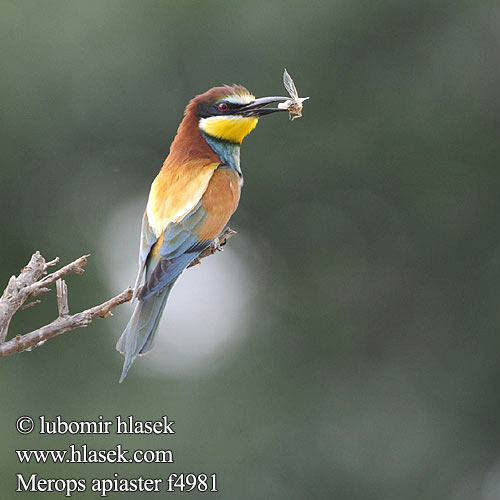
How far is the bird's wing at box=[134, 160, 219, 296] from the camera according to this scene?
2.74 metres

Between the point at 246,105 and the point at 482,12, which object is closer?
the point at 246,105

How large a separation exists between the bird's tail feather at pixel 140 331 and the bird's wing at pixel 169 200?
7cm

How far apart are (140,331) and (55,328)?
290mm

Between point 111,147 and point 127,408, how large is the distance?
8.31 feet

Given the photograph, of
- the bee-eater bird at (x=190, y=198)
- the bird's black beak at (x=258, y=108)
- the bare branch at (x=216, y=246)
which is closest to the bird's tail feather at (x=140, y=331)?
the bee-eater bird at (x=190, y=198)

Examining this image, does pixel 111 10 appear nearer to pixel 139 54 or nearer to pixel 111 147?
pixel 139 54

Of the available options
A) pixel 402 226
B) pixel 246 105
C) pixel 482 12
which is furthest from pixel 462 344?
pixel 246 105

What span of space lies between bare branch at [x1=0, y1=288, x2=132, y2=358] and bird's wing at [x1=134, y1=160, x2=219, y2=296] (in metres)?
0.21

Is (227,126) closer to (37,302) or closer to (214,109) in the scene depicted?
(214,109)

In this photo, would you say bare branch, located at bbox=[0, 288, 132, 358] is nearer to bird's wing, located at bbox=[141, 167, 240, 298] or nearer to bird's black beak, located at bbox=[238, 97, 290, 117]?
bird's wing, located at bbox=[141, 167, 240, 298]

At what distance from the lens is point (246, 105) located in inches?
123

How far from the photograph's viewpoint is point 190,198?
117 inches

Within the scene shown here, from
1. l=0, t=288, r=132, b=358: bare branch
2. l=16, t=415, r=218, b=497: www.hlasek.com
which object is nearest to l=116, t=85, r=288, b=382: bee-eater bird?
l=0, t=288, r=132, b=358: bare branch

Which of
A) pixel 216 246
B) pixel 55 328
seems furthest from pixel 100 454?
pixel 55 328
